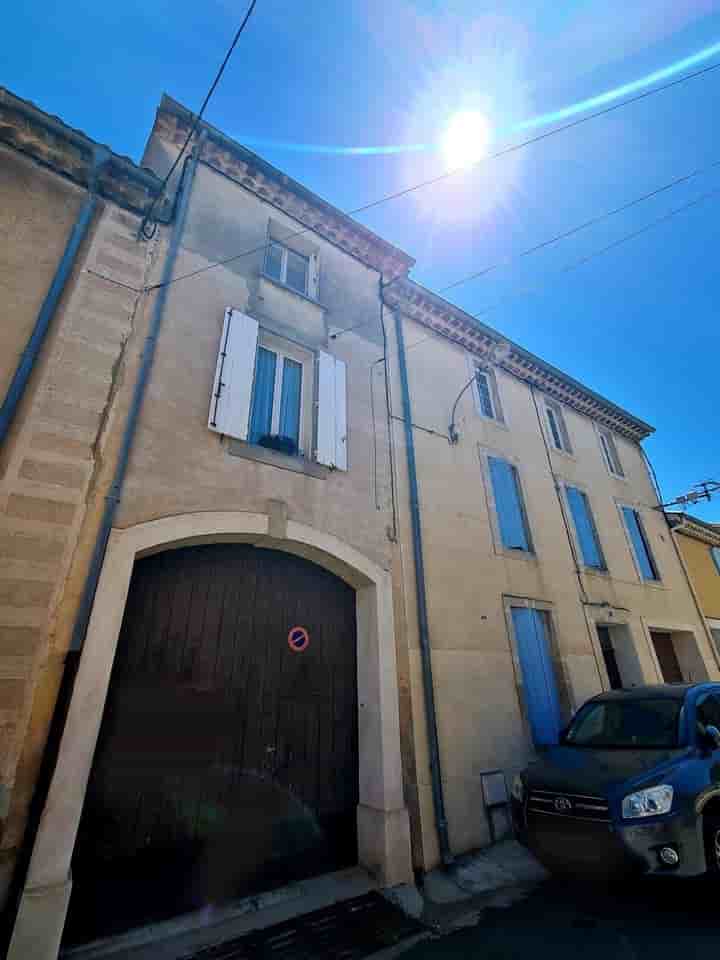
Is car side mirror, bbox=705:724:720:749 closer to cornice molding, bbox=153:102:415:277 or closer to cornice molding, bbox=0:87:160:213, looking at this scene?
cornice molding, bbox=153:102:415:277

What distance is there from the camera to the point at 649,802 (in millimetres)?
3479

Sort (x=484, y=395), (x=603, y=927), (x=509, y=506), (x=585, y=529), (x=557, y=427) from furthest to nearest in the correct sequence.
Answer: (x=557, y=427) < (x=585, y=529) < (x=484, y=395) < (x=509, y=506) < (x=603, y=927)

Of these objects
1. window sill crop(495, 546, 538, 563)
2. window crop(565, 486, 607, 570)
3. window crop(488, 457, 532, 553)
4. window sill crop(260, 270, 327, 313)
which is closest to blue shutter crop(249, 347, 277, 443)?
window sill crop(260, 270, 327, 313)

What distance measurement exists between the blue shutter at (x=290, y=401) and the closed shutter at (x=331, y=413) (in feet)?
1.07

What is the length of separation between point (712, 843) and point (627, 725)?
132 cm

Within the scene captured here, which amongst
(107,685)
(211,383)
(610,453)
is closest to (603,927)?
(107,685)

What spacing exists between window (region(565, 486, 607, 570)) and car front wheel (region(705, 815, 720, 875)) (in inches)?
243

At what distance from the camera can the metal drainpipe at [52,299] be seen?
4.04 metres

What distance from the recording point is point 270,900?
3.89m

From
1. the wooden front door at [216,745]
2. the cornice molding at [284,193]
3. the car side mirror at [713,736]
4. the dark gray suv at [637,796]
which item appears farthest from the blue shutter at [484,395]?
the car side mirror at [713,736]

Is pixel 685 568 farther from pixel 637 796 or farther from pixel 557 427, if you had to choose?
pixel 637 796

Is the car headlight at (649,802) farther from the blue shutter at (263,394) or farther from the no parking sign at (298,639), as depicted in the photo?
the blue shutter at (263,394)

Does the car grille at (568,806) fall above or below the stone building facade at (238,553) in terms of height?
below

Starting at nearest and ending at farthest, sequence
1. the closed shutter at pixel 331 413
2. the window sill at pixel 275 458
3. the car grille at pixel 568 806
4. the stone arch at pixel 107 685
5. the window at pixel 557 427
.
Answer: the stone arch at pixel 107 685
the car grille at pixel 568 806
the window sill at pixel 275 458
the closed shutter at pixel 331 413
the window at pixel 557 427
